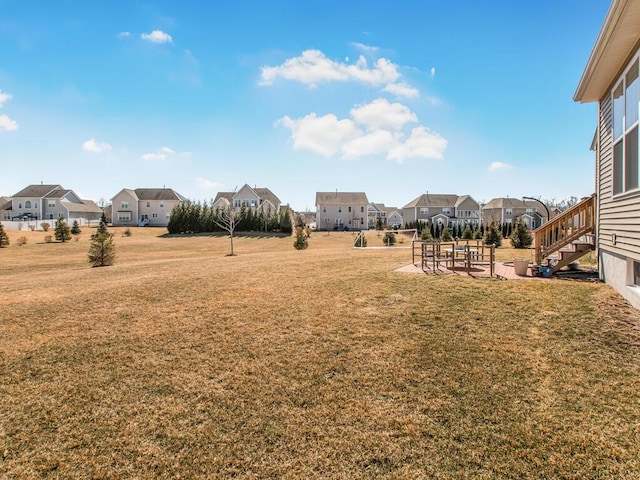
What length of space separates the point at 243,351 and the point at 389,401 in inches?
95.8

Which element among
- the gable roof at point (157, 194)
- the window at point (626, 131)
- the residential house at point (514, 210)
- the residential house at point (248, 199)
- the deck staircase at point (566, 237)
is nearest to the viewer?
the window at point (626, 131)

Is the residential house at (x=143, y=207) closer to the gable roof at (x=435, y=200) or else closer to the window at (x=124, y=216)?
the window at (x=124, y=216)

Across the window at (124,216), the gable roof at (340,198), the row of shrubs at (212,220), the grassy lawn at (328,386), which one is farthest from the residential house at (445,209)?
the grassy lawn at (328,386)

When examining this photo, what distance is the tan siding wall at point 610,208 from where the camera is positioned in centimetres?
609

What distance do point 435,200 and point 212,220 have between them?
1684 inches

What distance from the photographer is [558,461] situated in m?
3.10

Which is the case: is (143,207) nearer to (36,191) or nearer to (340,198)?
(36,191)

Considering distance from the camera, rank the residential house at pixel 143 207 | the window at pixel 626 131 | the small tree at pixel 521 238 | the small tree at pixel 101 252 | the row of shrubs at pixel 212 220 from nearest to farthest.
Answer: the window at pixel 626 131
the small tree at pixel 101 252
the small tree at pixel 521 238
the row of shrubs at pixel 212 220
the residential house at pixel 143 207

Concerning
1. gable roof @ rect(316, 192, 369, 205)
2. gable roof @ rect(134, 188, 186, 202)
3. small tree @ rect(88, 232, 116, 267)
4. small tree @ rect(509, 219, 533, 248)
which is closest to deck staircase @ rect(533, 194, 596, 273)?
small tree @ rect(509, 219, 533, 248)

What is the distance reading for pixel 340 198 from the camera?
65312 millimetres

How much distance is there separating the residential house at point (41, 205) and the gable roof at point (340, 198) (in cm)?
4480

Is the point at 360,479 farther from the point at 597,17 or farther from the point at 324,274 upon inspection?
the point at 597,17

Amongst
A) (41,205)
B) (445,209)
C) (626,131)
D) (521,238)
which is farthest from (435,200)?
(41,205)

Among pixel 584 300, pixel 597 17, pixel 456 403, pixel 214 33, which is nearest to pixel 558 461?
pixel 456 403
